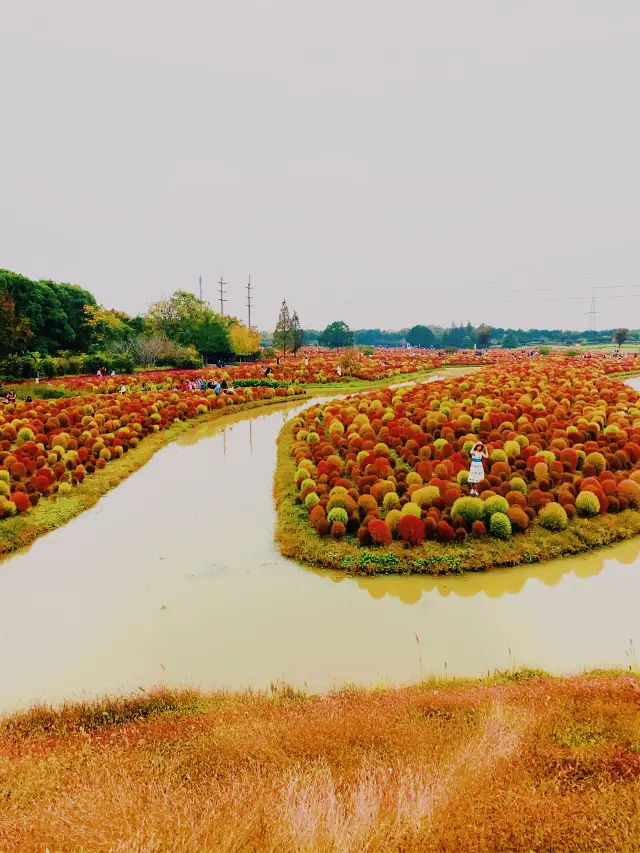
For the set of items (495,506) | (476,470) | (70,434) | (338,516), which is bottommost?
(338,516)

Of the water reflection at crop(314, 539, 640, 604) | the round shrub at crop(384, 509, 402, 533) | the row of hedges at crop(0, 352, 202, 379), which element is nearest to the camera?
the water reflection at crop(314, 539, 640, 604)

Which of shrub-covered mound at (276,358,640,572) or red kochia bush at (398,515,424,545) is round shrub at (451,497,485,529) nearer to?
shrub-covered mound at (276,358,640,572)

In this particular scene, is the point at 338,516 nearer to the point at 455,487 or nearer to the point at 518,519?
the point at 455,487

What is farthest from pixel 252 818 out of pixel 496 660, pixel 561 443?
pixel 561 443

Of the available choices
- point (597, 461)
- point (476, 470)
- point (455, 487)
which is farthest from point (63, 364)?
point (597, 461)

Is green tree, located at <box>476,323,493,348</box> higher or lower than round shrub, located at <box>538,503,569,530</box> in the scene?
higher

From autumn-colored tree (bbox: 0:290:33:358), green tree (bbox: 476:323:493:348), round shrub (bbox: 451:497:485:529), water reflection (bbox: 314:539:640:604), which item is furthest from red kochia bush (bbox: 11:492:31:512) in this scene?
green tree (bbox: 476:323:493:348)
